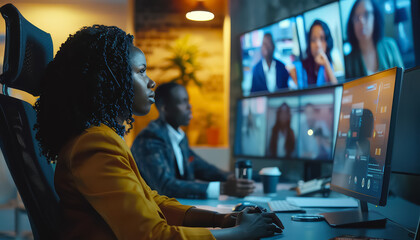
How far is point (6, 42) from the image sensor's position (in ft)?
2.68

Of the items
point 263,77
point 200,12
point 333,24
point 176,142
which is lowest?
point 176,142

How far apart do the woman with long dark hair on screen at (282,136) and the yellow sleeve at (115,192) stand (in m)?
1.31

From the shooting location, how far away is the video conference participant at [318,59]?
201 cm

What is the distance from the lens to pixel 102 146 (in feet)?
2.48

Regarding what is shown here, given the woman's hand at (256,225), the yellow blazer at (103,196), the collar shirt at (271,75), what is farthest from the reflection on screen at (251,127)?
the yellow blazer at (103,196)

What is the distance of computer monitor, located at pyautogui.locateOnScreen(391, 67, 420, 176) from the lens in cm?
113

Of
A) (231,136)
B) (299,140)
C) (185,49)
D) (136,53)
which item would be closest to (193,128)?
(185,49)

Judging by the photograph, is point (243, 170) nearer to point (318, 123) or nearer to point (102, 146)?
point (318, 123)

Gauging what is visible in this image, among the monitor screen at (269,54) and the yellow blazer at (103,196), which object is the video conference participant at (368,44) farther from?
the yellow blazer at (103,196)

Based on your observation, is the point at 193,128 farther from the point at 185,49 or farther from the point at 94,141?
the point at 94,141

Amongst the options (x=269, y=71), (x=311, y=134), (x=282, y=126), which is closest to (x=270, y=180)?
(x=311, y=134)

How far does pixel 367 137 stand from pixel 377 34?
0.92 meters

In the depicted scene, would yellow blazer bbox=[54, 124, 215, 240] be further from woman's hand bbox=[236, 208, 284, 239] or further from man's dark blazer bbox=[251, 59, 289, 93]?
man's dark blazer bbox=[251, 59, 289, 93]

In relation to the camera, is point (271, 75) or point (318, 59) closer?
point (318, 59)
